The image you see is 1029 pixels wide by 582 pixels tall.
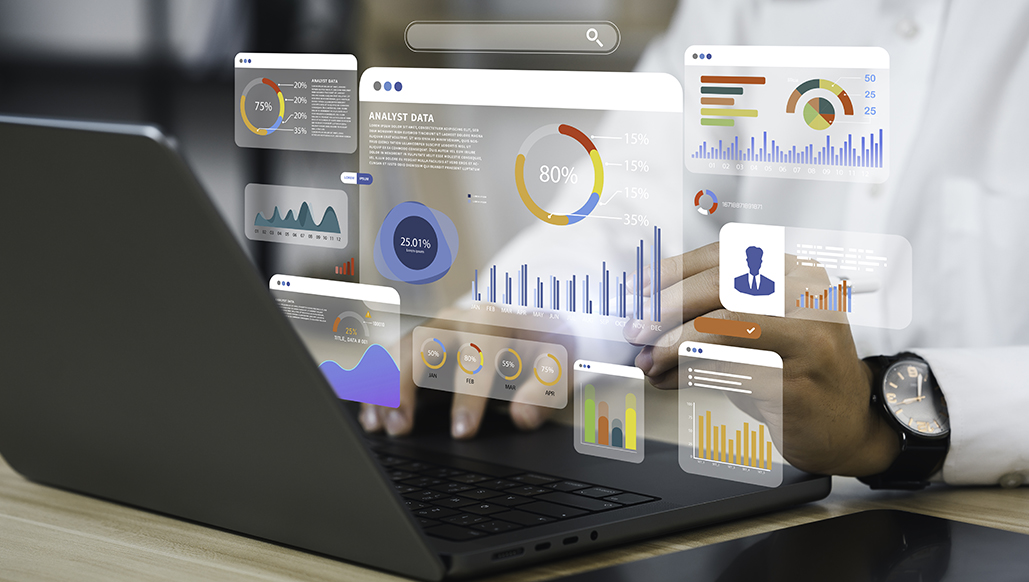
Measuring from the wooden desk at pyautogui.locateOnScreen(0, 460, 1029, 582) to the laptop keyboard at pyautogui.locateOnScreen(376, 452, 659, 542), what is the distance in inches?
1.5

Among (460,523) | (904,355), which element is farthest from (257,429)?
(904,355)

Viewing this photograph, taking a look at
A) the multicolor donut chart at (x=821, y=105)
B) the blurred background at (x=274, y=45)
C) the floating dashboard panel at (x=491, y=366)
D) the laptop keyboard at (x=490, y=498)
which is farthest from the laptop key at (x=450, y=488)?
the multicolor donut chart at (x=821, y=105)

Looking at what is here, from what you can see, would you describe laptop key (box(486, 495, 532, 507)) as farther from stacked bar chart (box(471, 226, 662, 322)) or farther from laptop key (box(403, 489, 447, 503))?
stacked bar chart (box(471, 226, 662, 322))

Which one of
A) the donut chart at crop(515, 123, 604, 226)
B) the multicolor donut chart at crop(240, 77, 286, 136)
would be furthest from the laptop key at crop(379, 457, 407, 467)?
the multicolor donut chart at crop(240, 77, 286, 136)

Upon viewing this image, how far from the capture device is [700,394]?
617mm

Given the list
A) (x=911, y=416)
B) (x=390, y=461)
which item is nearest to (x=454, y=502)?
(x=390, y=461)

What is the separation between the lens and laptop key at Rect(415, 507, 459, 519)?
56 cm

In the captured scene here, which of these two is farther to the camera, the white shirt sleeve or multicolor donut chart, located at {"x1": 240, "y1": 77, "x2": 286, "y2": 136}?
multicolor donut chart, located at {"x1": 240, "y1": 77, "x2": 286, "y2": 136}

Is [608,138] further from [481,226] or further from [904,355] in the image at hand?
[904,355]

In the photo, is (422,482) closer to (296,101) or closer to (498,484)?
(498,484)

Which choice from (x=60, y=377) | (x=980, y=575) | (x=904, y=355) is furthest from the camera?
(x=904, y=355)

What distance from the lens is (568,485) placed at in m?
0.62

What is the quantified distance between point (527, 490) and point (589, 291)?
0.50 ft

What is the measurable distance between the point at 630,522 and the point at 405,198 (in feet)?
1.14
